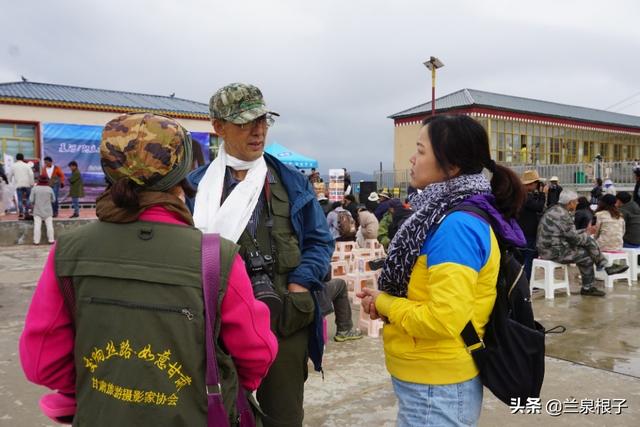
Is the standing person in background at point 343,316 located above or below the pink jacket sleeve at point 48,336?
below

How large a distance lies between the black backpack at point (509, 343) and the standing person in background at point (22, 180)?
576 inches

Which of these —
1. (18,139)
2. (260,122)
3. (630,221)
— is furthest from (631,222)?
(18,139)

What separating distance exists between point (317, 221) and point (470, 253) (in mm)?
856

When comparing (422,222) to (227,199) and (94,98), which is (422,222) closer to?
(227,199)

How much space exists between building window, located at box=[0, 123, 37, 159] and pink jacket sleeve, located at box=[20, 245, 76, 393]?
697 inches

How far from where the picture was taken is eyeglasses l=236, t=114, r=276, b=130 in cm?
215

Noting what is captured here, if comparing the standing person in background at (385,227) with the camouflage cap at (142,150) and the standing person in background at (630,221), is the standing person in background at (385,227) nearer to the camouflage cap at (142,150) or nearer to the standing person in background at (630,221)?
the standing person in background at (630,221)

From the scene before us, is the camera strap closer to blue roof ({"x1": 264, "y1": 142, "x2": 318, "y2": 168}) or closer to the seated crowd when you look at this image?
the seated crowd

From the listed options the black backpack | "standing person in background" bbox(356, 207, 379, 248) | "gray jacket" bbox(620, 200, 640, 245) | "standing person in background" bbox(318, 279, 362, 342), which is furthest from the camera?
"standing person in background" bbox(356, 207, 379, 248)

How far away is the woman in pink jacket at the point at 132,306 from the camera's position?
50.7 inches

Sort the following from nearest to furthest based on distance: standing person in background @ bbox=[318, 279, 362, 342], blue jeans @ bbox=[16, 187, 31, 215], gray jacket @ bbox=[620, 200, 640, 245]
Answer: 1. standing person in background @ bbox=[318, 279, 362, 342]
2. gray jacket @ bbox=[620, 200, 640, 245]
3. blue jeans @ bbox=[16, 187, 31, 215]

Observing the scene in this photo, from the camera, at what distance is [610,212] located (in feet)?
26.0

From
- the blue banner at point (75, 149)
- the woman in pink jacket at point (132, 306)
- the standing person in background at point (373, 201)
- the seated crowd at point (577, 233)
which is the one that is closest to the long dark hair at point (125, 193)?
the woman in pink jacket at point (132, 306)

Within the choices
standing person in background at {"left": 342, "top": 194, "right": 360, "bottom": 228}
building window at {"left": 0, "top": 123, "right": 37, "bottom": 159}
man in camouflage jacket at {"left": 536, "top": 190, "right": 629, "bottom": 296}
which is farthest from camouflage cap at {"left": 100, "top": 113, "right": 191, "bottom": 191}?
building window at {"left": 0, "top": 123, "right": 37, "bottom": 159}
